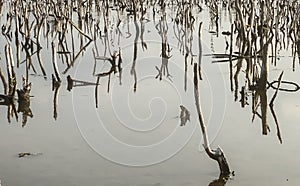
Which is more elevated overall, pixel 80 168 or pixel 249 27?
pixel 249 27

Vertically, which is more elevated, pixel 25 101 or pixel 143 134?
pixel 25 101

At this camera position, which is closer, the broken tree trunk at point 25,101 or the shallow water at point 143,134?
the shallow water at point 143,134

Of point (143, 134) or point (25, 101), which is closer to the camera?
point (143, 134)

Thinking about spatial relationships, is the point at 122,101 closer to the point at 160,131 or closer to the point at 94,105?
the point at 94,105

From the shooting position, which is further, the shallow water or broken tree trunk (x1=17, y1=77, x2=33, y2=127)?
broken tree trunk (x1=17, y1=77, x2=33, y2=127)

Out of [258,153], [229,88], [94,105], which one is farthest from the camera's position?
[229,88]

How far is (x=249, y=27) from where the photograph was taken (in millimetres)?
6453

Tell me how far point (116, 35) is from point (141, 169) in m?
6.38

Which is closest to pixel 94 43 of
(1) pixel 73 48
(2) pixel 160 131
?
(1) pixel 73 48

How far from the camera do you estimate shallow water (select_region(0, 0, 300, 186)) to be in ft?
12.4

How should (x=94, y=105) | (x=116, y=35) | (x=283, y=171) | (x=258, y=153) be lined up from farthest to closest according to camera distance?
(x=116, y=35) < (x=94, y=105) < (x=258, y=153) < (x=283, y=171)

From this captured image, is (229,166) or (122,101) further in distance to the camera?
(122,101)

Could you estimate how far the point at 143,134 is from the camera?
4.54 meters

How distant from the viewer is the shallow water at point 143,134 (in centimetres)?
377
